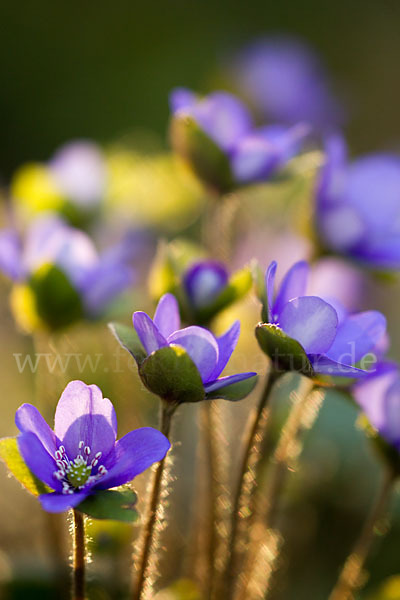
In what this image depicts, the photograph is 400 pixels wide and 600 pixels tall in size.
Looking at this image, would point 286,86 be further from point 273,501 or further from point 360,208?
point 273,501

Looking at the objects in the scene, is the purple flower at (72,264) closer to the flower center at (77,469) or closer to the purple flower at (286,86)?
the flower center at (77,469)

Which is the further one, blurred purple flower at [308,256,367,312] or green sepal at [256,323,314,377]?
blurred purple flower at [308,256,367,312]

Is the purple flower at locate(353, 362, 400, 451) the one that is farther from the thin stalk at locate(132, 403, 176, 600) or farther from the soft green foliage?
the thin stalk at locate(132, 403, 176, 600)

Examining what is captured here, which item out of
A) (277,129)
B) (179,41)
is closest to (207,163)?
(277,129)

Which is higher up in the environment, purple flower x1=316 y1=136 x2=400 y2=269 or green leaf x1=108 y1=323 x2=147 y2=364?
purple flower x1=316 y1=136 x2=400 y2=269

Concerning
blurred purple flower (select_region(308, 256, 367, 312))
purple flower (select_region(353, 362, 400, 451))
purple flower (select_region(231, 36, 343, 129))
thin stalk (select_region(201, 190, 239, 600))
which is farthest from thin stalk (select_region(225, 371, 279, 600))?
purple flower (select_region(231, 36, 343, 129))

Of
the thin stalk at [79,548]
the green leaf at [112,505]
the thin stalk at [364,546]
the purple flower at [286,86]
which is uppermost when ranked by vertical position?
the purple flower at [286,86]

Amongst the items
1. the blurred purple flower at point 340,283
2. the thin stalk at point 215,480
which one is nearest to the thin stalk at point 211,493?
the thin stalk at point 215,480
